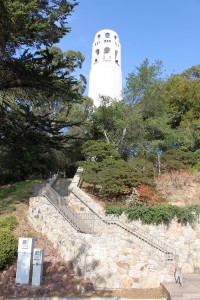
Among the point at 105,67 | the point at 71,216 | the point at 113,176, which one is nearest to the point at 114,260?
the point at 71,216

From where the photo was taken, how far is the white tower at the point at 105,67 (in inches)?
1511

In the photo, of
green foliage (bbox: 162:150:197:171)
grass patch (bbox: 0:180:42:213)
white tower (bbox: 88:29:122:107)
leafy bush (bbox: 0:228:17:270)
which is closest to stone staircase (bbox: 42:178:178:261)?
grass patch (bbox: 0:180:42:213)

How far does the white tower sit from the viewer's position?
126 feet

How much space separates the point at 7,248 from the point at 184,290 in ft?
21.7

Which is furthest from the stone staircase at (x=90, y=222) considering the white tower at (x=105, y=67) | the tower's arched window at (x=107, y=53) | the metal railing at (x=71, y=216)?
the tower's arched window at (x=107, y=53)

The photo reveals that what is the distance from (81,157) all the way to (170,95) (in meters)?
12.3

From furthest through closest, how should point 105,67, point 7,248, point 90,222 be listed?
point 105,67
point 90,222
point 7,248

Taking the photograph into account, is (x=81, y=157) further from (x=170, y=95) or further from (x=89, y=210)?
(x=170, y=95)

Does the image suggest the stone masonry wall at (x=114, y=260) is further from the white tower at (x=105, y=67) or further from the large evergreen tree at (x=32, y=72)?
the white tower at (x=105, y=67)

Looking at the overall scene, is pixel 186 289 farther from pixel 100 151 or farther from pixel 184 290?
pixel 100 151

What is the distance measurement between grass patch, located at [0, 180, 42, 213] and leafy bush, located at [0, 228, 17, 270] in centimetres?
304

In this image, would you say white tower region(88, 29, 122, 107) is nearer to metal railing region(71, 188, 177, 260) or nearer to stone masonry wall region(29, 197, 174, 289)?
metal railing region(71, 188, 177, 260)

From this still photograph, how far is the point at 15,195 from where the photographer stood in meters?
16.7

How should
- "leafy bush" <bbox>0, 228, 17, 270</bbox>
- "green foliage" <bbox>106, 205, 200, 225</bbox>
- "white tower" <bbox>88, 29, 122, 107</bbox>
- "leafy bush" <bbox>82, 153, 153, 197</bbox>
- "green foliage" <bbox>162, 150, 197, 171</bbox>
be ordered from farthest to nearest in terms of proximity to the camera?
1. "white tower" <bbox>88, 29, 122, 107</bbox>
2. "green foliage" <bbox>162, 150, 197, 171</bbox>
3. "leafy bush" <bbox>82, 153, 153, 197</bbox>
4. "green foliage" <bbox>106, 205, 200, 225</bbox>
5. "leafy bush" <bbox>0, 228, 17, 270</bbox>
